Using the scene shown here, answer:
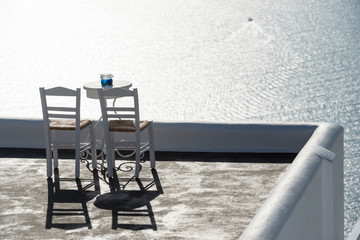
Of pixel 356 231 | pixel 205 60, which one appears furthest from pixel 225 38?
pixel 356 231

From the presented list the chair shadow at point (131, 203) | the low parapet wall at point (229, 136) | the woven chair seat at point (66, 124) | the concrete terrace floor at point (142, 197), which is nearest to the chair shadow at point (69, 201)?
the concrete terrace floor at point (142, 197)

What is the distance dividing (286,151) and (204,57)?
Result: 1539 inches

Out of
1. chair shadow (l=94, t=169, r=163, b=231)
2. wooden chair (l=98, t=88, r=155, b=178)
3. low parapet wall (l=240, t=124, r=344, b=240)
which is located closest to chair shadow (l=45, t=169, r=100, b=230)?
chair shadow (l=94, t=169, r=163, b=231)

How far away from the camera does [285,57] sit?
147 feet

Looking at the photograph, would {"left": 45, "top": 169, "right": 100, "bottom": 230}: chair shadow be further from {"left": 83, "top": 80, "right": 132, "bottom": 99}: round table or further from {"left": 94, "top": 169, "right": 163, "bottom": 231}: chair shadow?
{"left": 83, "top": 80, "right": 132, "bottom": 99}: round table

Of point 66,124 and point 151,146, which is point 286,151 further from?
point 66,124

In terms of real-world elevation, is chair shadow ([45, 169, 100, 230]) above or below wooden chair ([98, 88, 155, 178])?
below

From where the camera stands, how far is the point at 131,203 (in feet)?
16.8

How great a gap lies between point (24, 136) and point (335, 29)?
4451cm

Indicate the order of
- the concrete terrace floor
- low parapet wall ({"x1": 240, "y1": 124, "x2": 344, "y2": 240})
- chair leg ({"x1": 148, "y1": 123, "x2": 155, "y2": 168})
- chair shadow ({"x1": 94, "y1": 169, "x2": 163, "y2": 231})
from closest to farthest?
low parapet wall ({"x1": 240, "y1": 124, "x2": 344, "y2": 240})
the concrete terrace floor
chair shadow ({"x1": 94, "y1": 169, "x2": 163, "y2": 231})
chair leg ({"x1": 148, "y1": 123, "x2": 155, "y2": 168})

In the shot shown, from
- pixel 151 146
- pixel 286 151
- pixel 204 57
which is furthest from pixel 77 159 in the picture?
pixel 204 57

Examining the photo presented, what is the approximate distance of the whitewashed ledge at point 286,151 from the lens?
147 inches

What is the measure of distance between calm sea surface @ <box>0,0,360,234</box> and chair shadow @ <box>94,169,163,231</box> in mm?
27780

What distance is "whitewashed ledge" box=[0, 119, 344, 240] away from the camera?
3723 millimetres
